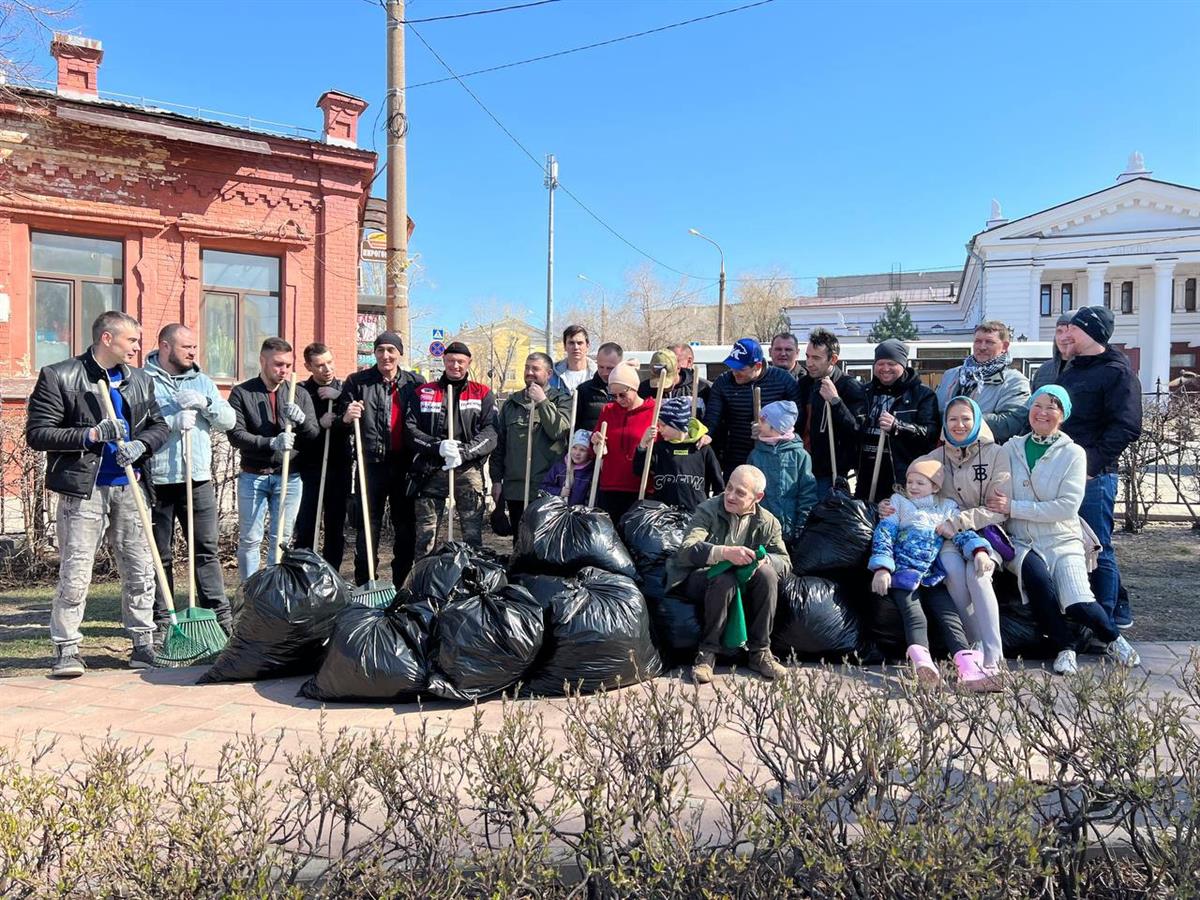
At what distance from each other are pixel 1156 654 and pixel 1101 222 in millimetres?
36971

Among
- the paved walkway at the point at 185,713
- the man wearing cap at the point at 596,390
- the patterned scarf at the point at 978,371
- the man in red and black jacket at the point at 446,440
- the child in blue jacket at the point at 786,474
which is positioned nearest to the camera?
the paved walkway at the point at 185,713

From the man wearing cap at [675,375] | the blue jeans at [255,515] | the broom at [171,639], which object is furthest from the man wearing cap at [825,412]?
the broom at [171,639]

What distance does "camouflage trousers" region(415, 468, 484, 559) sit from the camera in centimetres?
552

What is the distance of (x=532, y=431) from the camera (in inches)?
229

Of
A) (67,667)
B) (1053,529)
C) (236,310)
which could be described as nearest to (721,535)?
(1053,529)

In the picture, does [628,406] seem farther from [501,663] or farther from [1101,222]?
[1101,222]

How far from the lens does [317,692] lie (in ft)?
12.8

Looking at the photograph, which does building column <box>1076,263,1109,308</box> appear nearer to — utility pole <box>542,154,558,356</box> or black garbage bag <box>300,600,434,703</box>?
utility pole <box>542,154,558,356</box>

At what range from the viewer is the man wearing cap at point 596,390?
5656mm

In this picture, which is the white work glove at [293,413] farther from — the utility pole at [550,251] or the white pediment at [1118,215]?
the white pediment at [1118,215]

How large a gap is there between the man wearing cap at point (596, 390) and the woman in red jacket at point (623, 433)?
0.25m

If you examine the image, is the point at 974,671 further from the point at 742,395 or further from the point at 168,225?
the point at 168,225

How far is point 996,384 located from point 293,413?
432cm

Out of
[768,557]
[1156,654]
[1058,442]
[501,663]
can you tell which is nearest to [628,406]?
[768,557]
